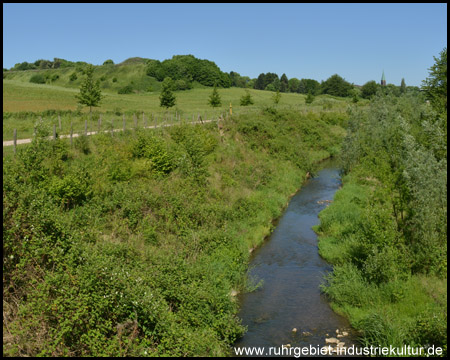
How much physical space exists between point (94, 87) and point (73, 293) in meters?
40.3

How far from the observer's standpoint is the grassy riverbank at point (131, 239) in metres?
11.5

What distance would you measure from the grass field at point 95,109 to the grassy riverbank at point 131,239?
5.12 m

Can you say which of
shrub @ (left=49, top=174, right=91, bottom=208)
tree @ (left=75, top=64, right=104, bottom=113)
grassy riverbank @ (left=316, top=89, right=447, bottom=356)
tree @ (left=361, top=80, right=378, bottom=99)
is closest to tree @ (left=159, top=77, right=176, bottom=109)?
tree @ (left=75, top=64, right=104, bottom=113)

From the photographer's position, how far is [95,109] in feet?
207

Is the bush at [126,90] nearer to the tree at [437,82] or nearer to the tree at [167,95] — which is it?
the tree at [167,95]

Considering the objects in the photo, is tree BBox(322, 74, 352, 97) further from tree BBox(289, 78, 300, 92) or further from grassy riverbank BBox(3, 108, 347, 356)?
grassy riverbank BBox(3, 108, 347, 356)

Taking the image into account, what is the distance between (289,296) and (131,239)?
7703 millimetres

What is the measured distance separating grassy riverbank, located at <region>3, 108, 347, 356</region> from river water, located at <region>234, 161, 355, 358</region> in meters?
0.85

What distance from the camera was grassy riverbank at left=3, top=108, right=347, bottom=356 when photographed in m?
11.5

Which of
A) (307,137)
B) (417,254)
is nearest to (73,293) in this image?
(417,254)

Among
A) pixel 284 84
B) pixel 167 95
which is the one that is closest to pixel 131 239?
pixel 167 95

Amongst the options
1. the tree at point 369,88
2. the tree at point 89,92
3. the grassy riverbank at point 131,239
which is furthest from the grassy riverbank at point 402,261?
the tree at point 369,88

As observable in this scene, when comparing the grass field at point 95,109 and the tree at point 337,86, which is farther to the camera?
the tree at point 337,86

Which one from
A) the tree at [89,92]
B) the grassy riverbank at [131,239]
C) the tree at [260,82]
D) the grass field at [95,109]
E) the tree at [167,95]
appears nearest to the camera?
the grassy riverbank at [131,239]
